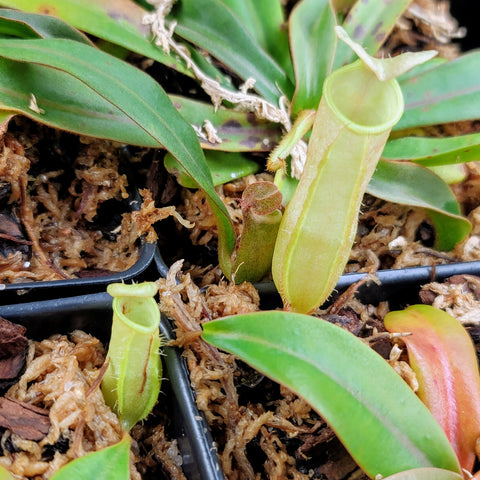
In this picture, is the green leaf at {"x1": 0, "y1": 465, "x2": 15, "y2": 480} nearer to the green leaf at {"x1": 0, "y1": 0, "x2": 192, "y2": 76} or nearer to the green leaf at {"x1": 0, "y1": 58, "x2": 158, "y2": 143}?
the green leaf at {"x1": 0, "y1": 58, "x2": 158, "y2": 143}

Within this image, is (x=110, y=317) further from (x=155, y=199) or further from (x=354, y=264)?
(x=354, y=264)

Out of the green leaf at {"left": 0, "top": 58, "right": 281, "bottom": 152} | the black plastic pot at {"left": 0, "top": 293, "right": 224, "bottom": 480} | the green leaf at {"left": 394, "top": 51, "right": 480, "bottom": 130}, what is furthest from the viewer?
the green leaf at {"left": 394, "top": 51, "right": 480, "bottom": 130}

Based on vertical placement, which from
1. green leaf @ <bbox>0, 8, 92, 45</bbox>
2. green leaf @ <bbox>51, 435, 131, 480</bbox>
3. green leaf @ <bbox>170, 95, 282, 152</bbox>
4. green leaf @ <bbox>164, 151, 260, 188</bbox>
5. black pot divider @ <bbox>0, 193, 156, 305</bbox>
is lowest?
green leaf @ <bbox>51, 435, 131, 480</bbox>

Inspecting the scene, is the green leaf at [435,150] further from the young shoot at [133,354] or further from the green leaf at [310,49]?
the young shoot at [133,354]

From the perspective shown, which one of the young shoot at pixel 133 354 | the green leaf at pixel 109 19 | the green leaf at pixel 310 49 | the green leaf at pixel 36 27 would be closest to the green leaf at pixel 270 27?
the green leaf at pixel 310 49

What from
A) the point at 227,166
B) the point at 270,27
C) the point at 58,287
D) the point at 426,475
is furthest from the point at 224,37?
the point at 426,475

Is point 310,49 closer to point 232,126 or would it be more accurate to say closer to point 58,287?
point 232,126

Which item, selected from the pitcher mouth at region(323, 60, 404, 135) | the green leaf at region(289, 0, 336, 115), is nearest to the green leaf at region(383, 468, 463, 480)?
the pitcher mouth at region(323, 60, 404, 135)

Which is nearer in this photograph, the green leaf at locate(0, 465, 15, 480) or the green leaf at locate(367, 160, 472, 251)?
the green leaf at locate(0, 465, 15, 480)
